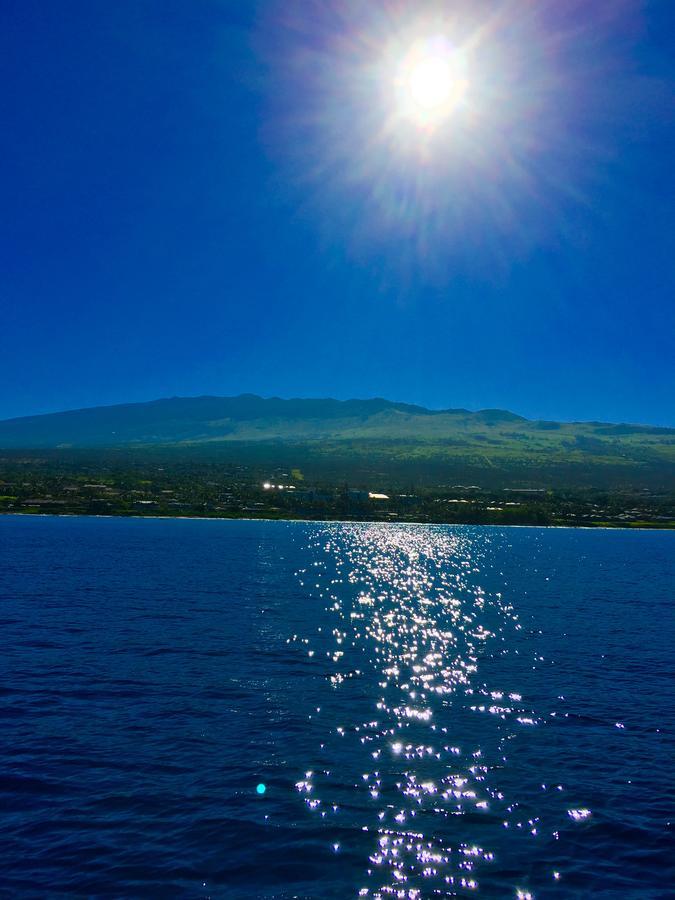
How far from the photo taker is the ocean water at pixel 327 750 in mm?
21469

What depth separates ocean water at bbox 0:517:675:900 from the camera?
21.5 meters

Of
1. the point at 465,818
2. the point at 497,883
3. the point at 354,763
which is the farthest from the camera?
the point at 354,763

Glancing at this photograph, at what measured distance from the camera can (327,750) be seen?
31.1m

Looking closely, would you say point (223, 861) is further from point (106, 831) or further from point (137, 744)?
point (137, 744)

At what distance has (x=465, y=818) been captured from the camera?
2512 cm

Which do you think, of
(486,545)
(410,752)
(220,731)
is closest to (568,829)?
(410,752)

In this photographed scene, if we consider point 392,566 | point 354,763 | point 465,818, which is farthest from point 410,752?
point 392,566

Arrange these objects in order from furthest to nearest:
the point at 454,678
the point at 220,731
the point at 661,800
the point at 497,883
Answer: the point at 454,678
the point at 220,731
the point at 661,800
the point at 497,883

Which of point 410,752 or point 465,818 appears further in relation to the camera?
point 410,752

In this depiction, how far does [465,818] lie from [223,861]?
9599 mm

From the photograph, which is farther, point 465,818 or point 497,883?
point 465,818

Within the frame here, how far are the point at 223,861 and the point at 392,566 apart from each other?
349 feet

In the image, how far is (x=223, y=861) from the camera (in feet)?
70.6

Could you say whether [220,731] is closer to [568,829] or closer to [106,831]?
[106,831]
